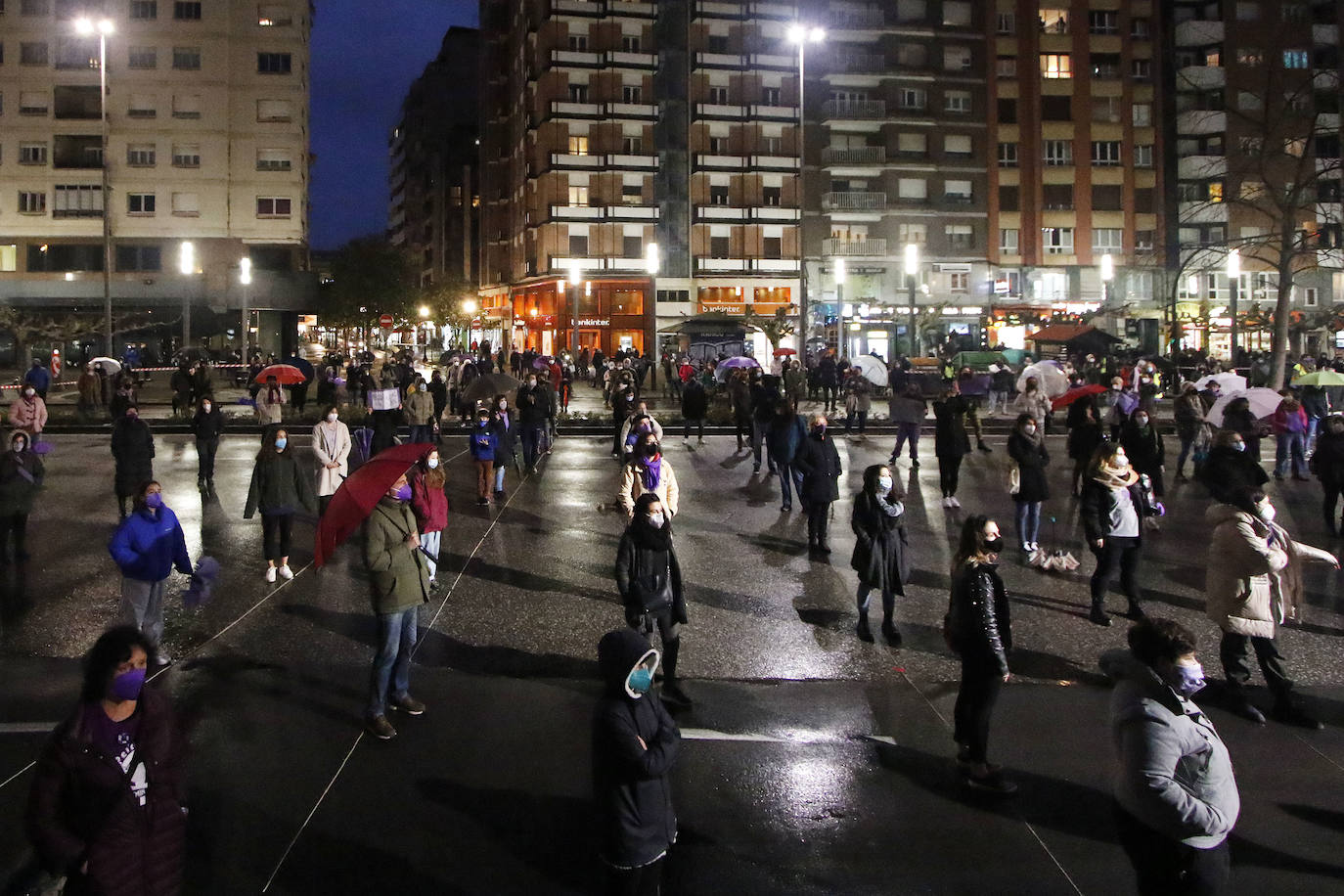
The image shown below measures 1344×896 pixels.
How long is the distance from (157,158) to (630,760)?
55361mm

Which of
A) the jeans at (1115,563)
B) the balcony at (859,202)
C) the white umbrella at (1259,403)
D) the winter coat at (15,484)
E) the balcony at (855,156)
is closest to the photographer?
the jeans at (1115,563)

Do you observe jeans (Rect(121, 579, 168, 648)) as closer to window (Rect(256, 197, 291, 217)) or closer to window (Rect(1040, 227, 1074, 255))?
window (Rect(256, 197, 291, 217))

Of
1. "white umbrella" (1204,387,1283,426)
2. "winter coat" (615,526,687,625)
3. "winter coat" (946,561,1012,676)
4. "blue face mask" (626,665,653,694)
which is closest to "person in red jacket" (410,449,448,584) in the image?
"winter coat" (615,526,687,625)

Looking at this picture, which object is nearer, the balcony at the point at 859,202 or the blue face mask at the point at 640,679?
the blue face mask at the point at 640,679

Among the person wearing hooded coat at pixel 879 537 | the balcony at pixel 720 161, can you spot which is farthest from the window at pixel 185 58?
the person wearing hooded coat at pixel 879 537

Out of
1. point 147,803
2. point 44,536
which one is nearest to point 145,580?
point 147,803

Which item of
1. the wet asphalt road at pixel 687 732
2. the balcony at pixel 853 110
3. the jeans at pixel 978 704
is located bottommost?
the wet asphalt road at pixel 687 732

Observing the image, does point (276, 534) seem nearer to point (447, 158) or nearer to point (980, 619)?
point (980, 619)

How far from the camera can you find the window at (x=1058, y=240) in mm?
56875

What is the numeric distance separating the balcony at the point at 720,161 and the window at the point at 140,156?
2715 cm

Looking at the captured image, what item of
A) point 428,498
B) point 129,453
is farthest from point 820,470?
point 129,453

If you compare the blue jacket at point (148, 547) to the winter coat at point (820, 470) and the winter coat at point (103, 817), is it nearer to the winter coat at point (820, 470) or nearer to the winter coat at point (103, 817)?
the winter coat at point (103, 817)

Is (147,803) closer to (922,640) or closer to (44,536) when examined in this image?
(922,640)

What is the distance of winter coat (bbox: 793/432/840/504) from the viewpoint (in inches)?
471
